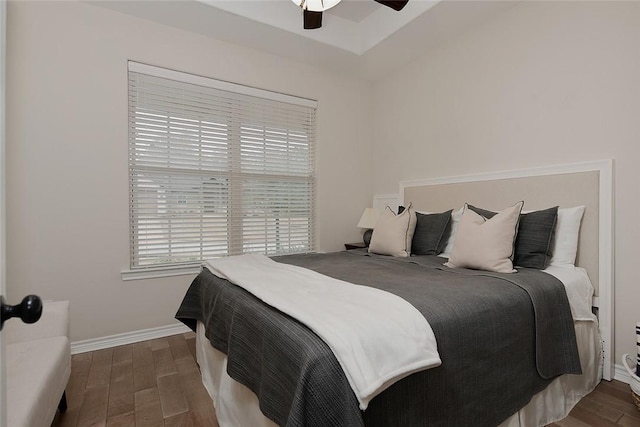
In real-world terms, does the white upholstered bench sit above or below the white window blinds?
below

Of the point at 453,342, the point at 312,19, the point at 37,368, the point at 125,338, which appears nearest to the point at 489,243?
the point at 453,342

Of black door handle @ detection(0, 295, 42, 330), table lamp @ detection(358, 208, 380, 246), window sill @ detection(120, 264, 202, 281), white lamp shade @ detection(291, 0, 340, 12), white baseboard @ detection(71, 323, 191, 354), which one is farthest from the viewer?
table lamp @ detection(358, 208, 380, 246)

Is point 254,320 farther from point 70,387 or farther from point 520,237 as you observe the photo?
point 520,237

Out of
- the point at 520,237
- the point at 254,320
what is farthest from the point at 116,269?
the point at 520,237

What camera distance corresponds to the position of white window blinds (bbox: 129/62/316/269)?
2.88 meters

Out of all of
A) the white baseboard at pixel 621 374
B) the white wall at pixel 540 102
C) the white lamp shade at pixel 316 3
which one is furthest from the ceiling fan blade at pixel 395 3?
the white baseboard at pixel 621 374

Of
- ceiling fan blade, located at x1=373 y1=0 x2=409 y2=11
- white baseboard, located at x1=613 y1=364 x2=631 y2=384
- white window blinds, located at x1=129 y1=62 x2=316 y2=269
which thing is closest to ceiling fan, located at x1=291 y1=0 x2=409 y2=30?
ceiling fan blade, located at x1=373 y1=0 x2=409 y2=11

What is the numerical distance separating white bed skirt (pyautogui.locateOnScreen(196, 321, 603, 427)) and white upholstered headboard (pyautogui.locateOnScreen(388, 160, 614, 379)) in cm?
21

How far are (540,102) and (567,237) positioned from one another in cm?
107

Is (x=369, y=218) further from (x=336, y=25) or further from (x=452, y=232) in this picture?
(x=336, y=25)

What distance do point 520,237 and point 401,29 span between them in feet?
6.95

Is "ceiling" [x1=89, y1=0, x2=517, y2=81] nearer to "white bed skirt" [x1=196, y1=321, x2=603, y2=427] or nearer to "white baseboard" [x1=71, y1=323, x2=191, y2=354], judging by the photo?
"white bed skirt" [x1=196, y1=321, x2=603, y2=427]

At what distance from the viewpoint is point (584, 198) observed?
2176 millimetres

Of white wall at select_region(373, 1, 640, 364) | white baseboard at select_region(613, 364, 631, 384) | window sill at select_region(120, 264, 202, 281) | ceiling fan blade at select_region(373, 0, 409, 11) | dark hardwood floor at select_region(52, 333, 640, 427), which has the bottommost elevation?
dark hardwood floor at select_region(52, 333, 640, 427)
